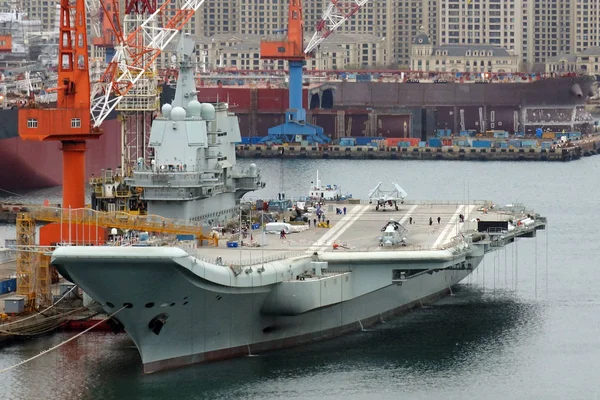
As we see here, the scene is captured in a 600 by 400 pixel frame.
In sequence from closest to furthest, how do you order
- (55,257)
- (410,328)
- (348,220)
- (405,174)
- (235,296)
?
(55,257) → (235,296) → (410,328) → (348,220) → (405,174)

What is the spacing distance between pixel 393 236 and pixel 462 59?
139013mm

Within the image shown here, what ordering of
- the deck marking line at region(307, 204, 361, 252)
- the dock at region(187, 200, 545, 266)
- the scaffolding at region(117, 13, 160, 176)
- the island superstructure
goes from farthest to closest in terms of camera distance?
the scaffolding at region(117, 13, 160, 176) < the island superstructure < the deck marking line at region(307, 204, 361, 252) < the dock at region(187, 200, 545, 266)

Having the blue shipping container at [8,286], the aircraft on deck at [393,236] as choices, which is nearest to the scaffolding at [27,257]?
the blue shipping container at [8,286]

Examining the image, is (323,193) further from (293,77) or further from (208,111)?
(293,77)

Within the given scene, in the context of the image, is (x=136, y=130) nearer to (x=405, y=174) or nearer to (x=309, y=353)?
(x=309, y=353)

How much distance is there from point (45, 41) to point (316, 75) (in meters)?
31.5

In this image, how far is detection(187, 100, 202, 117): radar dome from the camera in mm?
50844

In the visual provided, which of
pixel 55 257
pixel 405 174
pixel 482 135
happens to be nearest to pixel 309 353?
pixel 55 257

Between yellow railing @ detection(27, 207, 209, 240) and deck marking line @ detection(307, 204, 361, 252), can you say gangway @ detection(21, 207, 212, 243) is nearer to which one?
yellow railing @ detection(27, 207, 209, 240)

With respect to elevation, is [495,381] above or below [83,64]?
below

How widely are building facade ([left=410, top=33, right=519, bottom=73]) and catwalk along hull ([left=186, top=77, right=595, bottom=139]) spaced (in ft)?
128

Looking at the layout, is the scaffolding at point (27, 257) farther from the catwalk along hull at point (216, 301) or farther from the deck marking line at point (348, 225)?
the deck marking line at point (348, 225)

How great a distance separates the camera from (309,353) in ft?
150

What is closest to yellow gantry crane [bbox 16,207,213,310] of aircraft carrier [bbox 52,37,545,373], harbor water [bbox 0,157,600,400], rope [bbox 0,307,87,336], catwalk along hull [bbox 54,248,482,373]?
aircraft carrier [bbox 52,37,545,373]
